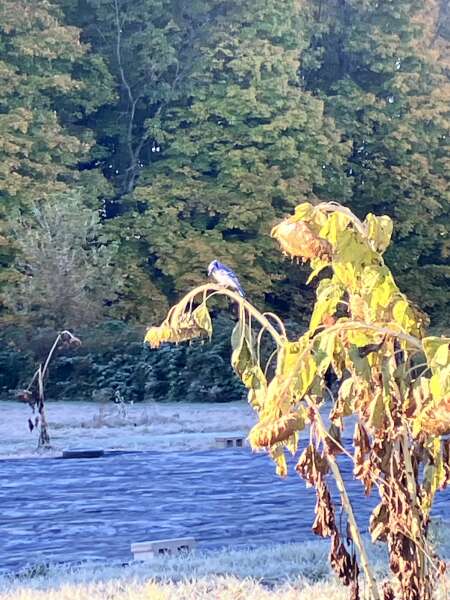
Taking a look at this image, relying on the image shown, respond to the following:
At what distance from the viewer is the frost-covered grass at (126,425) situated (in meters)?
13.2

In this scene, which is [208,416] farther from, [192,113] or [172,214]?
[192,113]

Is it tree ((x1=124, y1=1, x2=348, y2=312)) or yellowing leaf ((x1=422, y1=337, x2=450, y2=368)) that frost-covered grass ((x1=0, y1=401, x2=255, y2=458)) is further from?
yellowing leaf ((x1=422, y1=337, x2=450, y2=368))

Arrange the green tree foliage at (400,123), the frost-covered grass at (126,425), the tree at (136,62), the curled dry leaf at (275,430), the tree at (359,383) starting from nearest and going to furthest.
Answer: the curled dry leaf at (275,430) → the tree at (359,383) → the frost-covered grass at (126,425) → the tree at (136,62) → the green tree foliage at (400,123)

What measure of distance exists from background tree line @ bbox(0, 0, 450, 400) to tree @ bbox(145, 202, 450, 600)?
17195 mm

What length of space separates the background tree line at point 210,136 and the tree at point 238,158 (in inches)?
1.6

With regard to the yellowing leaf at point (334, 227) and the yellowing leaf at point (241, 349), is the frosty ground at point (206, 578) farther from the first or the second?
the yellowing leaf at point (334, 227)

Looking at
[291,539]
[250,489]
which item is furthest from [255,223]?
[291,539]

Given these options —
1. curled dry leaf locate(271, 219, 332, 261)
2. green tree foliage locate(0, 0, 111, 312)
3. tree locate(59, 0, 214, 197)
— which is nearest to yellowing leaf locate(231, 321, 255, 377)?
curled dry leaf locate(271, 219, 332, 261)

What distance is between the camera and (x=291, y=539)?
23.2 ft

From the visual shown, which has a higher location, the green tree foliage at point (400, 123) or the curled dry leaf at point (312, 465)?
the green tree foliage at point (400, 123)

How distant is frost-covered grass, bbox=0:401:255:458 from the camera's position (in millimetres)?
13156

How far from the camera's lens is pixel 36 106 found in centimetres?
2408

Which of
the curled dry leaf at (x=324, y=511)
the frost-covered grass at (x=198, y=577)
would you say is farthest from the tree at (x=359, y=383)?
the frost-covered grass at (x=198, y=577)

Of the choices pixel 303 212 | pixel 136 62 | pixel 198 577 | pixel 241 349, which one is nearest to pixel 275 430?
pixel 241 349
